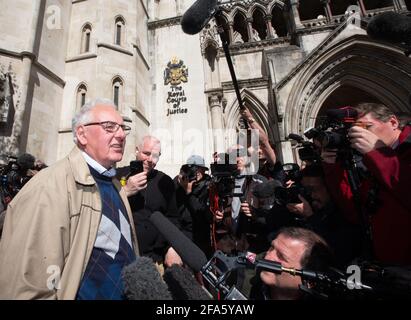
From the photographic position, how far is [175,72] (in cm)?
1147

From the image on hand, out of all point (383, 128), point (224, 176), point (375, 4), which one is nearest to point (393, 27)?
point (383, 128)

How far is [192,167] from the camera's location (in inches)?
125

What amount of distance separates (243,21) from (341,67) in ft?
20.2

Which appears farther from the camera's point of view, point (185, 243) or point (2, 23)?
point (2, 23)

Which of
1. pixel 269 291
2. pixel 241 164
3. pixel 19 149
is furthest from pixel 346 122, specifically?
pixel 19 149

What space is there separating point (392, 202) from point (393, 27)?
1.17 meters

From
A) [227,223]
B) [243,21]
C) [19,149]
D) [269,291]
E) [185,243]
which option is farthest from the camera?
[243,21]

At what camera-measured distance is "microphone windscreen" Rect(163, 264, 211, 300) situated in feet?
3.09

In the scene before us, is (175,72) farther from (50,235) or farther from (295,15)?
(50,235)

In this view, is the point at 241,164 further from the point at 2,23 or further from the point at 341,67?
the point at 2,23

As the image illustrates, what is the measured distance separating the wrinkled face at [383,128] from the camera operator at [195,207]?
6.63 feet

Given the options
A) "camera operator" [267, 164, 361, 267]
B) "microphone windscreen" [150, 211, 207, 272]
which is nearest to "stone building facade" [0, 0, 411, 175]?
Result: "camera operator" [267, 164, 361, 267]

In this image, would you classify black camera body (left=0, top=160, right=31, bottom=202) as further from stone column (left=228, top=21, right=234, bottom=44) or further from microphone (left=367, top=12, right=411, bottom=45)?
stone column (left=228, top=21, right=234, bottom=44)

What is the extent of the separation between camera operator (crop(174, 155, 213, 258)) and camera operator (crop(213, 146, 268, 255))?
35 cm
